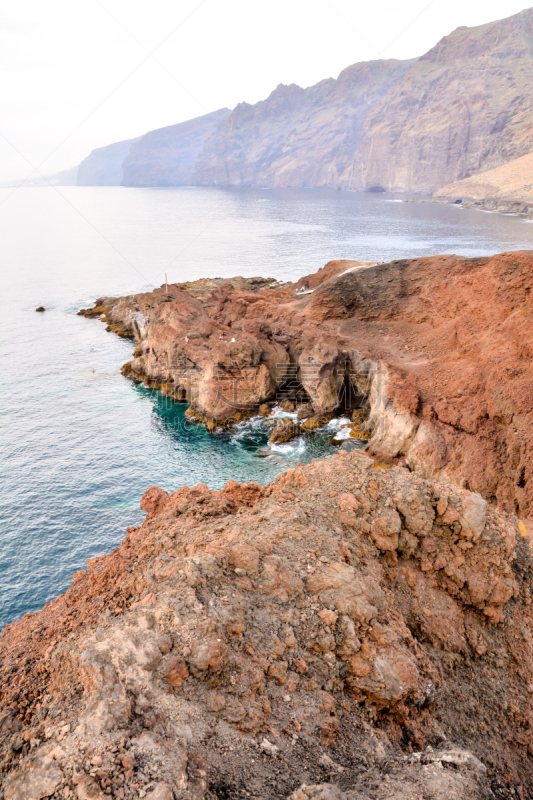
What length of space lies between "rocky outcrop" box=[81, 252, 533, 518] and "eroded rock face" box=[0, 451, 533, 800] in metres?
17.1

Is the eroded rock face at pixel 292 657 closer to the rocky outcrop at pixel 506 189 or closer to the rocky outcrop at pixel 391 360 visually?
the rocky outcrop at pixel 391 360

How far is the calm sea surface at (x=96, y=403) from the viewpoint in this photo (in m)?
28.0

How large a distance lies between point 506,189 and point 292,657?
207 metres

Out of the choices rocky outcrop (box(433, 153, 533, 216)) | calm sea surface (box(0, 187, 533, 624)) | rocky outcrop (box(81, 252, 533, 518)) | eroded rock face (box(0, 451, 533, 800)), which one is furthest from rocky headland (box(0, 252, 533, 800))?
rocky outcrop (box(433, 153, 533, 216))

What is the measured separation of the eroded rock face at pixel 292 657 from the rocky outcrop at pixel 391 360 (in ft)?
56.2

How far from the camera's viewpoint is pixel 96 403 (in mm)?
44719

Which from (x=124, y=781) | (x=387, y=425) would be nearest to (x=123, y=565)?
(x=124, y=781)

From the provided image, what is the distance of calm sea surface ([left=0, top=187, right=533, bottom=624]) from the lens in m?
28.0

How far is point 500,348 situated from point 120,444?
102ft

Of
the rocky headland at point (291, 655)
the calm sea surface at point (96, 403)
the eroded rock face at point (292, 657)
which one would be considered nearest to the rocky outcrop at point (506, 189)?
the calm sea surface at point (96, 403)

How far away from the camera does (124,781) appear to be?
6.74 meters

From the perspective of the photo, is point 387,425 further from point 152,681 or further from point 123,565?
point 152,681

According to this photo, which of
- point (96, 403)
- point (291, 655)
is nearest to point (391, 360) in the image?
point (96, 403)

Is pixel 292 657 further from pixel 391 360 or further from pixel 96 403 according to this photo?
pixel 96 403
